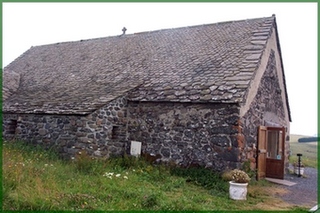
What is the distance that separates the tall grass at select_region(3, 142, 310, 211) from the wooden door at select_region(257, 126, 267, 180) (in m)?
2.17

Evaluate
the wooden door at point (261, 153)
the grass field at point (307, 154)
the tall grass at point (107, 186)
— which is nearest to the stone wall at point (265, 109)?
the wooden door at point (261, 153)

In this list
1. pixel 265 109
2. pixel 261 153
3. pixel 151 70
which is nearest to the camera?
→ pixel 261 153

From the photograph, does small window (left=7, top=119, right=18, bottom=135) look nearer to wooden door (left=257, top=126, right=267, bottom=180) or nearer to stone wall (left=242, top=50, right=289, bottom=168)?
stone wall (left=242, top=50, right=289, bottom=168)

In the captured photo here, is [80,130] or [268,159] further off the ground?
[80,130]

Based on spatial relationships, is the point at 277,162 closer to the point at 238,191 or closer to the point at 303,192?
the point at 303,192

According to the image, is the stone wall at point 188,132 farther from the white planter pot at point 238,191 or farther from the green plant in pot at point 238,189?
the white planter pot at point 238,191

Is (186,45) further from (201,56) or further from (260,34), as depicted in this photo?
(260,34)

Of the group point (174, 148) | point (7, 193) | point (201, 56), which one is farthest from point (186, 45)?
point (7, 193)

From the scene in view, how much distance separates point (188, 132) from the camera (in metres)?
11.5

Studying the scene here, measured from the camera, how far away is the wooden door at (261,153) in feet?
39.2

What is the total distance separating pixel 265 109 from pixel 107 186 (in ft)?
25.2

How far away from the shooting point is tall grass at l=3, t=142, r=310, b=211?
6.85 metres

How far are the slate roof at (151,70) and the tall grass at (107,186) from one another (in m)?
2.30

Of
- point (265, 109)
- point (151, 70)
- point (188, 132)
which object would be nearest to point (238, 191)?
point (188, 132)
